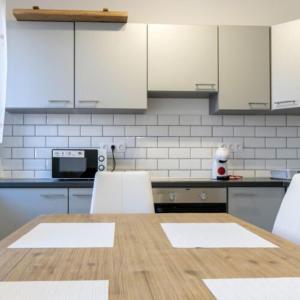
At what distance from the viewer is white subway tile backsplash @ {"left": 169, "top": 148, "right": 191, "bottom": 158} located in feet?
10.6

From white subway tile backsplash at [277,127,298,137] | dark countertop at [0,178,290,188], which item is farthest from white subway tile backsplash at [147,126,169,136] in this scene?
white subway tile backsplash at [277,127,298,137]

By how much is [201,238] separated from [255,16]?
272 cm

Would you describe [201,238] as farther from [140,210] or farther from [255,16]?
[255,16]

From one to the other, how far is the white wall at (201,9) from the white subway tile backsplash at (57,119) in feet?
3.16

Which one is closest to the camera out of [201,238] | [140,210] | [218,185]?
[201,238]

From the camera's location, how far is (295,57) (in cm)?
290

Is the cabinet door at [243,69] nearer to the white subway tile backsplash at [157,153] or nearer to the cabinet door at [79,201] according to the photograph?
the white subway tile backsplash at [157,153]

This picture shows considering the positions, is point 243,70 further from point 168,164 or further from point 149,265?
point 149,265

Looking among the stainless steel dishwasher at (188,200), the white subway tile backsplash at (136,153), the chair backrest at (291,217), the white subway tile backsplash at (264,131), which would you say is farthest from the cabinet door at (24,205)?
the white subway tile backsplash at (264,131)

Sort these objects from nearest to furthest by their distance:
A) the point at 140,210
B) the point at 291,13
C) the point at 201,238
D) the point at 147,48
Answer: the point at 201,238 < the point at 140,210 < the point at 147,48 < the point at 291,13

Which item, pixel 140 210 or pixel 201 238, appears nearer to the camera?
pixel 201 238

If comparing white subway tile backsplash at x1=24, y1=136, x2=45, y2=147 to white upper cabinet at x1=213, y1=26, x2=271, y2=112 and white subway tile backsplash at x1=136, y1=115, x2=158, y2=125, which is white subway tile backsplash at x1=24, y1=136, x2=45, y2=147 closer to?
white subway tile backsplash at x1=136, y1=115, x2=158, y2=125

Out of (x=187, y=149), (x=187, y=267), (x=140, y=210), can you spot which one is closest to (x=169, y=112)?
(x=187, y=149)

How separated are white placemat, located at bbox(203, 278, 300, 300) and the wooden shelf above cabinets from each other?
94.9 inches
